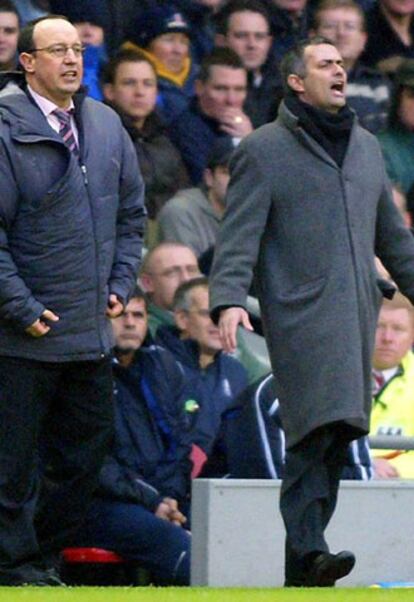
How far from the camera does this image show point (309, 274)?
7.38 metres

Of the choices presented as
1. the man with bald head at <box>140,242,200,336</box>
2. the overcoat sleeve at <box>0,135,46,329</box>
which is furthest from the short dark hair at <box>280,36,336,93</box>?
the man with bald head at <box>140,242,200,336</box>

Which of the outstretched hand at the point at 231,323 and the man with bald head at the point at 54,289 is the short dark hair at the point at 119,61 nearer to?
the man with bald head at the point at 54,289

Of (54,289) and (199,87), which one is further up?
(54,289)

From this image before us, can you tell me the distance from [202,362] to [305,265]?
9.19ft

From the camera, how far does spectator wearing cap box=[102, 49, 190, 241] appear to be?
11.0 metres

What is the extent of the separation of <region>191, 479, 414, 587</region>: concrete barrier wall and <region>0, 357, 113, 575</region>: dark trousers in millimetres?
595

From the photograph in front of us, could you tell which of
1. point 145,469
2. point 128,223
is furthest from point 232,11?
point 128,223

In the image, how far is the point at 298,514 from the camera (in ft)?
23.8

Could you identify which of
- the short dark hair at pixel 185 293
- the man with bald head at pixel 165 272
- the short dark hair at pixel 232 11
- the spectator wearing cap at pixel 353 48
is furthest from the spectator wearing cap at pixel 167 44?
the short dark hair at pixel 185 293

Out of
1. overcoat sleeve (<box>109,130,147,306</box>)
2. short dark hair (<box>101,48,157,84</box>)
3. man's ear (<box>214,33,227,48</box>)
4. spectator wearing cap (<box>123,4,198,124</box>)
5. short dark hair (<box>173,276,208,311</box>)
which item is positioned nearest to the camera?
overcoat sleeve (<box>109,130,147,306</box>)

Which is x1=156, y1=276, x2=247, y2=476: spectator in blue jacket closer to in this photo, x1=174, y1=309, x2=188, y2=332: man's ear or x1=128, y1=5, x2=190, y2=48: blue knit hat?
x1=174, y1=309, x2=188, y2=332: man's ear

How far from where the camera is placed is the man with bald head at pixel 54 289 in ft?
24.5

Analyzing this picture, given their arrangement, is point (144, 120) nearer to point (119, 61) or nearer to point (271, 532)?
point (119, 61)

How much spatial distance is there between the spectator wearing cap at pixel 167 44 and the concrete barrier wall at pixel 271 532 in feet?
12.6
